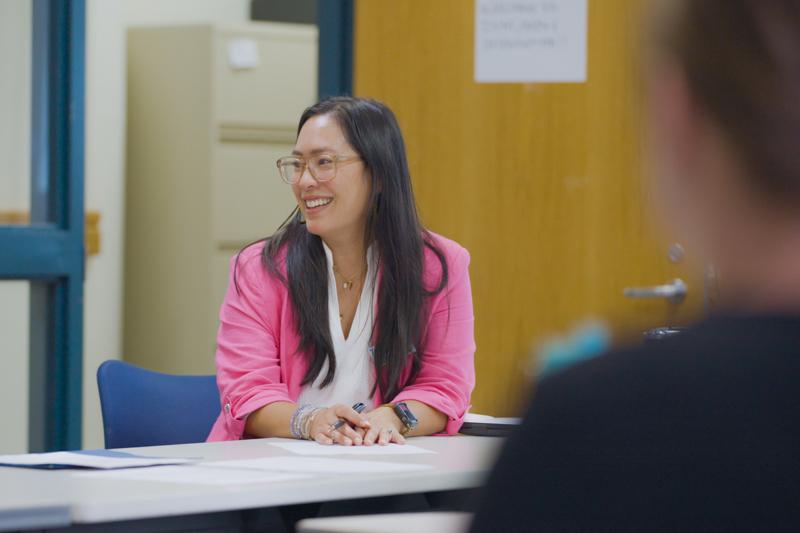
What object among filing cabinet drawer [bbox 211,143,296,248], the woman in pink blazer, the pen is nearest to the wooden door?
the woman in pink blazer

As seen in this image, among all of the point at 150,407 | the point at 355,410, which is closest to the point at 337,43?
the point at 150,407

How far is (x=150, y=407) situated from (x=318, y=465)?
77cm

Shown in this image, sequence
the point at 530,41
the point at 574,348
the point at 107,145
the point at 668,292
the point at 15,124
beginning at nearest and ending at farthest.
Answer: the point at 574,348 < the point at 668,292 < the point at 530,41 < the point at 15,124 < the point at 107,145

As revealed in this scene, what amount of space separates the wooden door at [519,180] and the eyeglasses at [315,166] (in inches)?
40.6

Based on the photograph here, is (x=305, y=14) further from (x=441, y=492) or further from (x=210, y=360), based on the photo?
(x=441, y=492)

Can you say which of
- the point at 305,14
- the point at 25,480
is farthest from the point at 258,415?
the point at 305,14

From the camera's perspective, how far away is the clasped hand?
99.0 inches

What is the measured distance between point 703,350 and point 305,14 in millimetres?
5413

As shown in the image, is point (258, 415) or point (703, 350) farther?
point (258, 415)

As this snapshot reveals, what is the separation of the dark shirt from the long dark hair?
86.0 inches

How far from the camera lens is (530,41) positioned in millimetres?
3850

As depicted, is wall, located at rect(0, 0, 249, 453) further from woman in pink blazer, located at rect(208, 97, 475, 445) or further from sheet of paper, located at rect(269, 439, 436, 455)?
sheet of paper, located at rect(269, 439, 436, 455)

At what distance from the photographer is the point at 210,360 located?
5.71m

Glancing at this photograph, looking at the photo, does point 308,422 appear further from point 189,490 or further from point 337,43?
point 337,43
